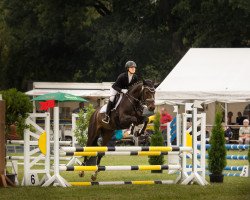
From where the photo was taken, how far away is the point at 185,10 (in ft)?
160

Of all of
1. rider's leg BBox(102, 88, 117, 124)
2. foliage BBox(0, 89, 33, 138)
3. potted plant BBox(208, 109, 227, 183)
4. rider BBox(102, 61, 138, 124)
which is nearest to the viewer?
foliage BBox(0, 89, 33, 138)

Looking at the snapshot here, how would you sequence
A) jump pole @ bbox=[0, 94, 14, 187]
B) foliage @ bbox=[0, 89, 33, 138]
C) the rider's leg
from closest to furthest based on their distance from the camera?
jump pole @ bbox=[0, 94, 14, 187] < foliage @ bbox=[0, 89, 33, 138] < the rider's leg

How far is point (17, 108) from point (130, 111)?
2778mm

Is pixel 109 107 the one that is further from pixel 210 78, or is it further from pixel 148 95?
pixel 210 78

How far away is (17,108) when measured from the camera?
15141 mm

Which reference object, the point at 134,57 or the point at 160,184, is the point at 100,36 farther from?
the point at 160,184

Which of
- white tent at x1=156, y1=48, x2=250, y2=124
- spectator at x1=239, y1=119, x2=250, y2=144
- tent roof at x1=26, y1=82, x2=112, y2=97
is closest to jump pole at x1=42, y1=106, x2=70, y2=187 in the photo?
white tent at x1=156, y1=48, x2=250, y2=124

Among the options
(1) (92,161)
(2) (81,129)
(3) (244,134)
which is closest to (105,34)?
(3) (244,134)

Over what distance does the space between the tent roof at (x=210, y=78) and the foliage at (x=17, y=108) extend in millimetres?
15300

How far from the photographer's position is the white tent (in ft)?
99.6

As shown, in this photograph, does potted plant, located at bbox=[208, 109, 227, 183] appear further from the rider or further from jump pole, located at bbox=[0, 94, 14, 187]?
jump pole, located at bbox=[0, 94, 14, 187]

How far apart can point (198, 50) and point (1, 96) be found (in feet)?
64.9

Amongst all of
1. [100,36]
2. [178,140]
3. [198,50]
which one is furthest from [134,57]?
[178,140]

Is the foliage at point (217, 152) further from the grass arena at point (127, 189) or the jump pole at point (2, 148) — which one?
the jump pole at point (2, 148)
